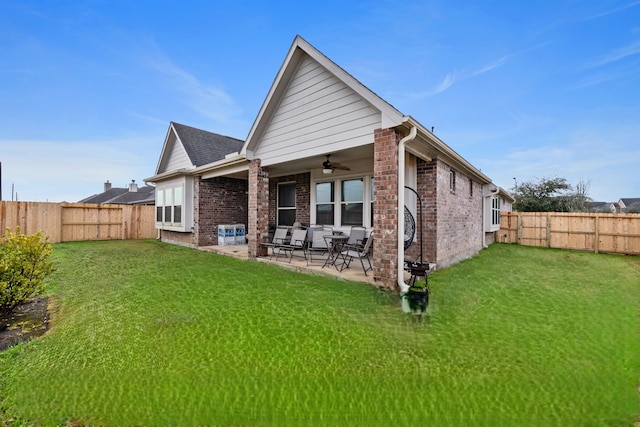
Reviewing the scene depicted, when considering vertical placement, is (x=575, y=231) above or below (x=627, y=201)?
below

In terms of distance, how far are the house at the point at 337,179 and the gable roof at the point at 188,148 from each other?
1.48 ft

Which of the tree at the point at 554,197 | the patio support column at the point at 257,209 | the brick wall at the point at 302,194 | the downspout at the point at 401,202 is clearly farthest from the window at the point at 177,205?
the tree at the point at 554,197

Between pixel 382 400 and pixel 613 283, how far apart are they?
7.73 meters

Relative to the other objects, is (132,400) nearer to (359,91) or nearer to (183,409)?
(183,409)

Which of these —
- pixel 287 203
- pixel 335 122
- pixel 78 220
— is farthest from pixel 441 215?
pixel 78 220

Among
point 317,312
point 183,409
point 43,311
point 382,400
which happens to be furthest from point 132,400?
point 43,311

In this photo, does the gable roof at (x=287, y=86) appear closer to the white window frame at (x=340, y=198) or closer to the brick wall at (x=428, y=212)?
the brick wall at (x=428, y=212)

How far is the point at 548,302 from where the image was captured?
198 inches

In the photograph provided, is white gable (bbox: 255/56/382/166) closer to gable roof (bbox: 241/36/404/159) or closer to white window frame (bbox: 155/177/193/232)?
gable roof (bbox: 241/36/404/159)

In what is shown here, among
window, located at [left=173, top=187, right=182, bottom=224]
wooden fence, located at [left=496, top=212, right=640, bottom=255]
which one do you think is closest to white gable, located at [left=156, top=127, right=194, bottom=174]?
window, located at [left=173, top=187, right=182, bottom=224]

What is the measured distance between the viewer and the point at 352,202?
8742 mm

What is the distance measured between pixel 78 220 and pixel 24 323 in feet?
41.5

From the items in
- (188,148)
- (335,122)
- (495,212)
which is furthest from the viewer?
(495,212)

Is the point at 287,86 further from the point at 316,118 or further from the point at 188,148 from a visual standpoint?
the point at 188,148
